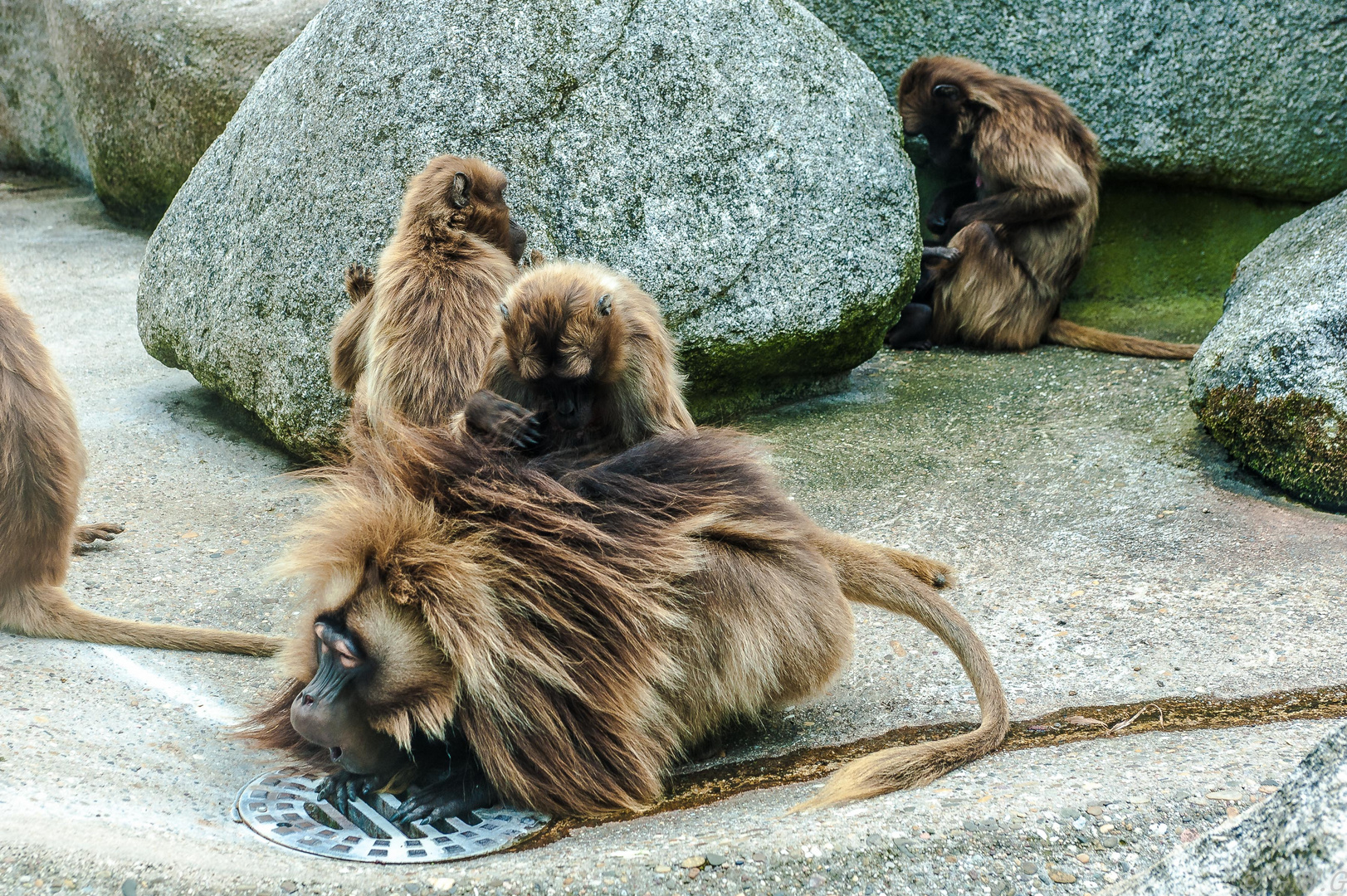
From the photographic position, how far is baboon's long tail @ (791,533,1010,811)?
2484 mm

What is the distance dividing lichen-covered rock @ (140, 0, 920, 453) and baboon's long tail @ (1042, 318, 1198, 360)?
5.00 feet

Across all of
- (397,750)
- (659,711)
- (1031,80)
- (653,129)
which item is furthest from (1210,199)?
→ (397,750)

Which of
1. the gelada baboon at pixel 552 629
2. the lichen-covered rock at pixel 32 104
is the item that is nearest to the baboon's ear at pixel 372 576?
the gelada baboon at pixel 552 629

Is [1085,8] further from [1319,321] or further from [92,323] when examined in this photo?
[92,323]

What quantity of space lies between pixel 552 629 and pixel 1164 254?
5802mm

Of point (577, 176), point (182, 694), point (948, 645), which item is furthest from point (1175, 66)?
point (182, 694)

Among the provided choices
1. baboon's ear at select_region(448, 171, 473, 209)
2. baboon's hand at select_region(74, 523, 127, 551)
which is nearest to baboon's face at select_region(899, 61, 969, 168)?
baboon's ear at select_region(448, 171, 473, 209)

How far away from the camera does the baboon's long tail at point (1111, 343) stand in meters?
5.81

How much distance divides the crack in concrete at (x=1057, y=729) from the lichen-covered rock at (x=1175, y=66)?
4.50 m

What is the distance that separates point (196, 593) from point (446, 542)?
166 centimetres

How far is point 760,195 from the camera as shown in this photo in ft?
16.1

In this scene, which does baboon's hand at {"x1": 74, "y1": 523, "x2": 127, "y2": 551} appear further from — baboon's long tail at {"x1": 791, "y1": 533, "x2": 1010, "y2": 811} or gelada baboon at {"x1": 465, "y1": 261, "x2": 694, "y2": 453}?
baboon's long tail at {"x1": 791, "y1": 533, "x2": 1010, "y2": 811}

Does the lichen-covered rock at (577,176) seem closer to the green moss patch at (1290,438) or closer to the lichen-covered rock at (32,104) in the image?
the green moss patch at (1290,438)

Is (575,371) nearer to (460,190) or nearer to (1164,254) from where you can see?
(460,190)
